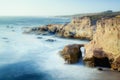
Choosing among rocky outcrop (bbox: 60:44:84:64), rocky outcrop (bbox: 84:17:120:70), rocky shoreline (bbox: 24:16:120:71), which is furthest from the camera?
rocky outcrop (bbox: 60:44:84:64)

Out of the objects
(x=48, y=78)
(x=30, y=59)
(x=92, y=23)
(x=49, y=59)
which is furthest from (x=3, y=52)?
(x=92, y=23)

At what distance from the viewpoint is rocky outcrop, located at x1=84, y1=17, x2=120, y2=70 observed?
27188 millimetres

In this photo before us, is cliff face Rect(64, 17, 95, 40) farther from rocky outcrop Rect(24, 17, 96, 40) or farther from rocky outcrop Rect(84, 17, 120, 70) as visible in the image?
rocky outcrop Rect(84, 17, 120, 70)

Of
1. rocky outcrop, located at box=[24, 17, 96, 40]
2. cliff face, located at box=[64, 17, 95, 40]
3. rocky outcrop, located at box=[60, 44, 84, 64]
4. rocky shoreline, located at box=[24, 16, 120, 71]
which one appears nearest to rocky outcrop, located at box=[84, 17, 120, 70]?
rocky shoreline, located at box=[24, 16, 120, 71]

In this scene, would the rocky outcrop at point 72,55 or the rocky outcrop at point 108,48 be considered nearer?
the rocky outcrop at point 108,48

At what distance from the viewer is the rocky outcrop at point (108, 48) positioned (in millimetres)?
27188

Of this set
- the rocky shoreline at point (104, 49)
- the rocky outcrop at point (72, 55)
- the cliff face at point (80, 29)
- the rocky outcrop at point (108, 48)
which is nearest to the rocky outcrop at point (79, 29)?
the cliff face at point (80, 29)

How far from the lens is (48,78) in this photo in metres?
25.0

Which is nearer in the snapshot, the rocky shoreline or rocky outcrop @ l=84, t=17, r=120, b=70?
rocky outcrop @ l=84, t=17, r=120, b=70

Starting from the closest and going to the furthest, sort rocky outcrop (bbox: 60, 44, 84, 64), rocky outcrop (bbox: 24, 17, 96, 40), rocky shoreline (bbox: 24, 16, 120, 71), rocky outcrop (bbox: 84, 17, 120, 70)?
rocky outcrop (bbox: 84, 17, 120, 70), rocky shoreline (bbox: 24, 16, 120, 71), rocky outcrop (bbox: 60, 44, 84, 64), rocky outcrop (bbox: 24, 17, 96, 40)

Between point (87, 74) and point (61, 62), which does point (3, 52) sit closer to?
point (61, 62)

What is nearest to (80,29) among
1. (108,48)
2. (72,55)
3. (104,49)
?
(72,55)

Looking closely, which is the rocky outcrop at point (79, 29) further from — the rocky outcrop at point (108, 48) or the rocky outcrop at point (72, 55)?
the rocky outcrop at point (108, 48)

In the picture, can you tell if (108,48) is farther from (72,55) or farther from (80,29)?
(80,29)
